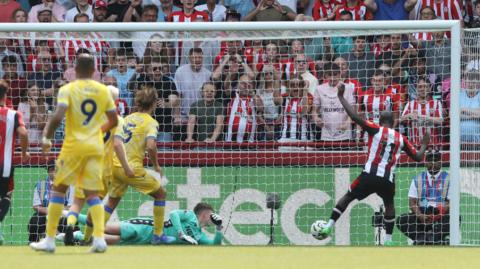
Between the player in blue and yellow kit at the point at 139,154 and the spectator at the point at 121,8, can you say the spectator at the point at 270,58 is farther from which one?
the spectator at the point at 121,8

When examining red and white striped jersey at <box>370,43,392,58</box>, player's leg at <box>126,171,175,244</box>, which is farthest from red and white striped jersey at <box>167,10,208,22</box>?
player's leg at <box>126,171,175,244</box>

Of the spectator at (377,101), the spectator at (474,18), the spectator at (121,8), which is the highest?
the spectator at (121,8)

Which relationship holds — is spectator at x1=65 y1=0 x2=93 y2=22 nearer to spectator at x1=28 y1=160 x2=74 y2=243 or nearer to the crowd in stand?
the crowd in stand

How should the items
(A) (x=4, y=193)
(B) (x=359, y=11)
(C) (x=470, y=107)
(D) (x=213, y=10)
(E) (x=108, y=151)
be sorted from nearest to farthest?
(E) (x=108, y=151) < (A) (x=4, y=193) < (C) (x=470, y=107) < (B) (x=359, y=11) < (D) (x=213, y=10)

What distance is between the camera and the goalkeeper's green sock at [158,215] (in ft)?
45.4

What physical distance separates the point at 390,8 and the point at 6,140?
23.3 ft

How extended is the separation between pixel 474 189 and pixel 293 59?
9.52 feet

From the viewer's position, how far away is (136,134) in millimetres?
13805

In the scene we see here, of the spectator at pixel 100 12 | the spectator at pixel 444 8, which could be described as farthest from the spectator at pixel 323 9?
the spectator at pixel 100 12

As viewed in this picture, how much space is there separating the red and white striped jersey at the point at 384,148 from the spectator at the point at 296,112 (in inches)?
40.6

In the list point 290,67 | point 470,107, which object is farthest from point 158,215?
point 470,107
